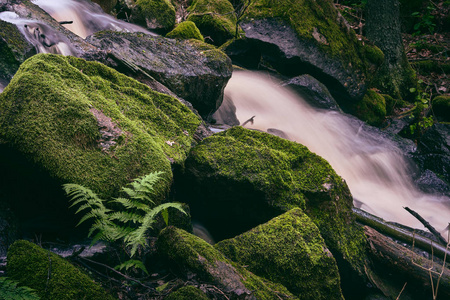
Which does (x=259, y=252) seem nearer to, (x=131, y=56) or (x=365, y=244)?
(x=365, y=244)

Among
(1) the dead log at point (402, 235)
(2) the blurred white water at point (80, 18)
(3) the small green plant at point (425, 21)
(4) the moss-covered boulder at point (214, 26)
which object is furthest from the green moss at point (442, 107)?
(2) the blurred white water at point (80, 18)

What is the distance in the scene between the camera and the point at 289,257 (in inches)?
121

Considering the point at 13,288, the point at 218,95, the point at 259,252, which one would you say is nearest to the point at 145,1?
the point at 218,95

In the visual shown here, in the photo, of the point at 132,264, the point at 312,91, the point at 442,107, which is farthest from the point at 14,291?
the point at 442,107

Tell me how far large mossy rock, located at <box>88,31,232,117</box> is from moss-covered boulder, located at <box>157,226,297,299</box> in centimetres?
305

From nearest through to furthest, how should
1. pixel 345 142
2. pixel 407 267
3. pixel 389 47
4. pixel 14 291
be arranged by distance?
1. pixel 14 291
2. pixel 407 267
3. pixel 345 142
4. pixel 389 47

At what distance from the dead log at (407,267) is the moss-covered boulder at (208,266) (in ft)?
7.28

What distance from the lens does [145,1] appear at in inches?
387

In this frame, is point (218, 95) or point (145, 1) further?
point (145, 1)

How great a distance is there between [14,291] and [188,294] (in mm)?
958

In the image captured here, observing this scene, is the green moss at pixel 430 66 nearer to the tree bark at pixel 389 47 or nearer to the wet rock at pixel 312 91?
the tree bark at pixel 389 47

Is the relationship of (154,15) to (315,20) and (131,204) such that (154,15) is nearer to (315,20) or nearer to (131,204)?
(315,20)

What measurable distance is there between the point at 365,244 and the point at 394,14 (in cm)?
967

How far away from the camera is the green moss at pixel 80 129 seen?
251 centimetres
